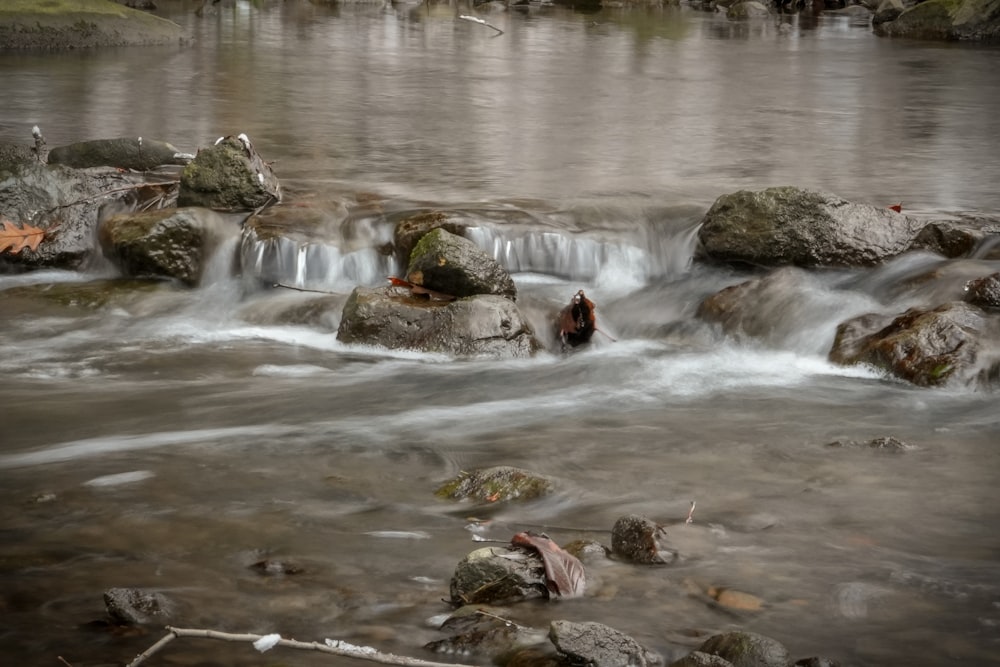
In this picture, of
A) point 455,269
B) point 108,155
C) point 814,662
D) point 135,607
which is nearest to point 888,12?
point 108,155

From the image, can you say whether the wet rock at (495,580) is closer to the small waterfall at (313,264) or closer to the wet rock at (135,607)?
the wet rock at (135,607)

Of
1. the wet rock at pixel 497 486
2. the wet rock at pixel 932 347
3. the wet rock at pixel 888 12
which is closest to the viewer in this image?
the wet rock at pixel 497 486

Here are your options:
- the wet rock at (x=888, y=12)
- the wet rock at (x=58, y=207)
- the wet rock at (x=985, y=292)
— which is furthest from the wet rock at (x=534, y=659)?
the wet rock at (x=888, y=12)

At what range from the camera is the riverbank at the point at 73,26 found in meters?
16.3

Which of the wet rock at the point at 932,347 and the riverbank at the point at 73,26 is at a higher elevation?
the riverbank at the point at 73,26

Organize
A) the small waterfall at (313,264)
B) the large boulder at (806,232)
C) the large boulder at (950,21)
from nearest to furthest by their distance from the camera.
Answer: the large boulder at (806,232)
the small waterfall at (313,264)
the large boulder at (950,21)

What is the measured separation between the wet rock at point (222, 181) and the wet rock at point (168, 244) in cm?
21

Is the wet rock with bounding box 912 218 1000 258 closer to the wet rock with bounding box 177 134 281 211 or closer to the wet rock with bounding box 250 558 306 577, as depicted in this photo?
the wet rock with bounding box 177 134 281 211

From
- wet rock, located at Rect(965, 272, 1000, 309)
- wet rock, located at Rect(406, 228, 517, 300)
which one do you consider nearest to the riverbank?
wet rock, located at Rect(406, 228, 517, 300)

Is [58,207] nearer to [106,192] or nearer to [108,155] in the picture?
[106,192]

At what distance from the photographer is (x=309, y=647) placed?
2.44 metres

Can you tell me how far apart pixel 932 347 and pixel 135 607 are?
12.0 ft

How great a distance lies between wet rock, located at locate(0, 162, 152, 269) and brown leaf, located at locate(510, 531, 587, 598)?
182 inches

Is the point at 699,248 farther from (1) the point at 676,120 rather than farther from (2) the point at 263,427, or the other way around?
(1) the point at 676,120
